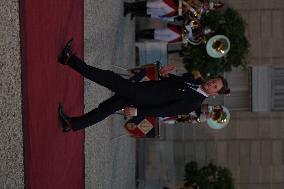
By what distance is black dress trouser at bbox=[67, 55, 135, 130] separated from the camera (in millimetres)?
6051

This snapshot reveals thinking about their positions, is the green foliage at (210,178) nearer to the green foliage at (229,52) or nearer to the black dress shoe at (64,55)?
the green foliage at (229,52)

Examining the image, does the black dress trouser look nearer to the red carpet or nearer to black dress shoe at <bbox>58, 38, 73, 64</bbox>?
black dress shoe at <bbox>58, 38, 73, 64</bbox>

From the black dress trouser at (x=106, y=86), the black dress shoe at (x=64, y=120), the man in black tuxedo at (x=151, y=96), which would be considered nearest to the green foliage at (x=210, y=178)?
the man in black tuxedo at (x=151, y=96)

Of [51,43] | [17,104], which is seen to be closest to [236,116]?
[51,43]

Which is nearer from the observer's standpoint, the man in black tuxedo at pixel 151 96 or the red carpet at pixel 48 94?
the red carpet at pixel 48 94

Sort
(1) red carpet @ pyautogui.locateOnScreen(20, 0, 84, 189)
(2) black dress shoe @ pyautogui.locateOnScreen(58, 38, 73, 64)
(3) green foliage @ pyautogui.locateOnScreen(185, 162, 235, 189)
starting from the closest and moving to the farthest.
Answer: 1. (1) red carpet @ pyautogui.locateOnScreen(20, 0, 84, 189)
2. (2) black dress shoe @ pyautogui.locateOnScreen(58, 38, 73, 64)
3. (3) green foliage @ pyautogui.locateOnScreen(185, 162, 235, 189)

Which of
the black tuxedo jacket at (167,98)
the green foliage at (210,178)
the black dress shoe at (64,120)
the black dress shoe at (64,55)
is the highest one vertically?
the black dress shoe at (64,55)

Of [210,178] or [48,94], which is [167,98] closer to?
[48,94]

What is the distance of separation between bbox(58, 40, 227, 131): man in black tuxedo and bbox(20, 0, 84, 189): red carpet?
0.42 m

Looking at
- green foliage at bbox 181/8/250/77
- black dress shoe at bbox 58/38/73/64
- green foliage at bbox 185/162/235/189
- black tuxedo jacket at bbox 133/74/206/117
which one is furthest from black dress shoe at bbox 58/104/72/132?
green foliage at bbox 185/162/235/189

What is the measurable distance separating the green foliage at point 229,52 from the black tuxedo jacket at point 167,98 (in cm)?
521

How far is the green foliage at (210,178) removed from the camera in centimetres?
1188

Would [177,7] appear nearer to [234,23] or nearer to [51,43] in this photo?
[234,23]

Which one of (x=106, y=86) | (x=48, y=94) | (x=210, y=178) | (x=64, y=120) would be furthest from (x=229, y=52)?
(x=48, y=94)
